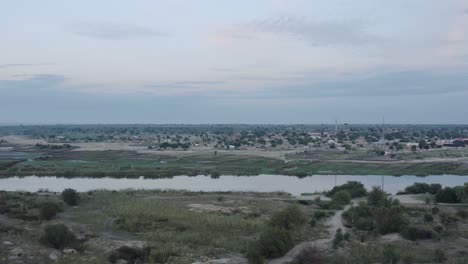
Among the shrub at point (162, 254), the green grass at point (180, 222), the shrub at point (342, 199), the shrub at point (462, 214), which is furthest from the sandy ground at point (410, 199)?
the shrub at point (162, 254)

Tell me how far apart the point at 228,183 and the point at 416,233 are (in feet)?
93.0

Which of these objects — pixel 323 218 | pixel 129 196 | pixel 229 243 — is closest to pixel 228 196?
pixel 129 196

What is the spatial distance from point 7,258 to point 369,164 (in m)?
50.1

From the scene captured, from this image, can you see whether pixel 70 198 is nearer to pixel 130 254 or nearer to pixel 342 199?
pixel 130 254

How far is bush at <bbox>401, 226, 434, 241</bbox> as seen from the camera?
2230 cm

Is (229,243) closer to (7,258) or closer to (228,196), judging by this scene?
(7,258)

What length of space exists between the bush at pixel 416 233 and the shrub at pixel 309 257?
5271 millimetres

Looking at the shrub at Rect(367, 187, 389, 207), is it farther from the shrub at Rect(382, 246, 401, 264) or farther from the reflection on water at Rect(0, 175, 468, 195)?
the reflection on water at Rect(0, 175, 468, 195)

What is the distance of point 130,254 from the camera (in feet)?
64.0

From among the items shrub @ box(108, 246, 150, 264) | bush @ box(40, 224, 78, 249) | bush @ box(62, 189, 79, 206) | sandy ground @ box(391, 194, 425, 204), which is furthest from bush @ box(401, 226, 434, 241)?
bush @ box(62, 189, 79, 206)

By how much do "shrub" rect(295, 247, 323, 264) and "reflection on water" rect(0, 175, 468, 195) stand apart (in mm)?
24783

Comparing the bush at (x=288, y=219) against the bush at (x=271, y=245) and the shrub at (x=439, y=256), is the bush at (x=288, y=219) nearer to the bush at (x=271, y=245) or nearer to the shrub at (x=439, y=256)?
the bush at (x=271, y=245)

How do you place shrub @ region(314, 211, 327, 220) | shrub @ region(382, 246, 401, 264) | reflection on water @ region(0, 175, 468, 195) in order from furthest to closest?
reflection on water @ region(0, 175, 468, 195) → shrub @ region(314, 211, 327, 220) → shrub @ region(382, 246, 401, 264)

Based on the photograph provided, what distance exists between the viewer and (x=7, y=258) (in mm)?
18375
